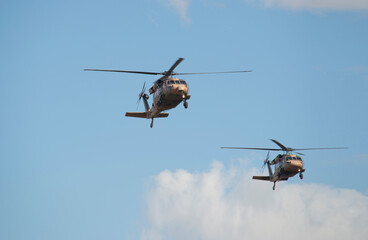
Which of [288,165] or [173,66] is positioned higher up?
[173,66]

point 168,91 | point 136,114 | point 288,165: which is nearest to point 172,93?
point 168,91

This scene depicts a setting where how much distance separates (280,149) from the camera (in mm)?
96250

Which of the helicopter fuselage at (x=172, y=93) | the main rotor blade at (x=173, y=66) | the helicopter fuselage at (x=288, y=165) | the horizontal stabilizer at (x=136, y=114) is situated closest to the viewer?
the main rotor blade at (x=173, y=66)

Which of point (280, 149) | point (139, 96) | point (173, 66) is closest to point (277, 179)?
point (280, 149)

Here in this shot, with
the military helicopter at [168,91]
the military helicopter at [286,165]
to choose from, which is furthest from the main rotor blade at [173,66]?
the military helicopter at [286,165]

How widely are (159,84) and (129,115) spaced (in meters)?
10.2

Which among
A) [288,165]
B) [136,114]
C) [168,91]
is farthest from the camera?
[288,165]

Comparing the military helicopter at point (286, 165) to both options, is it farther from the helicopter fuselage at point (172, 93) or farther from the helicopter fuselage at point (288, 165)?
the helicopter fuselage at point (172, 93)

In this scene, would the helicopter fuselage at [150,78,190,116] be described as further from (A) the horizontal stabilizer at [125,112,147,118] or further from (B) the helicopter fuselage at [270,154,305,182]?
(B) the helicopter fuselage at [270,154,305,182]

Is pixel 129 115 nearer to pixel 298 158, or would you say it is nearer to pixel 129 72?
pixel 129 72

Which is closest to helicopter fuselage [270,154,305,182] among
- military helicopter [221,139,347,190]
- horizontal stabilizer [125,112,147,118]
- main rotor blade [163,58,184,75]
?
military helicopter [221,139,347,190]

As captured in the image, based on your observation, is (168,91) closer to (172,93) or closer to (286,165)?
(172,93)

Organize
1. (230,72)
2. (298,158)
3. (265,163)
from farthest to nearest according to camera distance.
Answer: (265,163)
(298,158)
(230,72)

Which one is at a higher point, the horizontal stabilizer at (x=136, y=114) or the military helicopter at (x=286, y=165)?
the horizontal stabilizer at (x=136, y=114)
